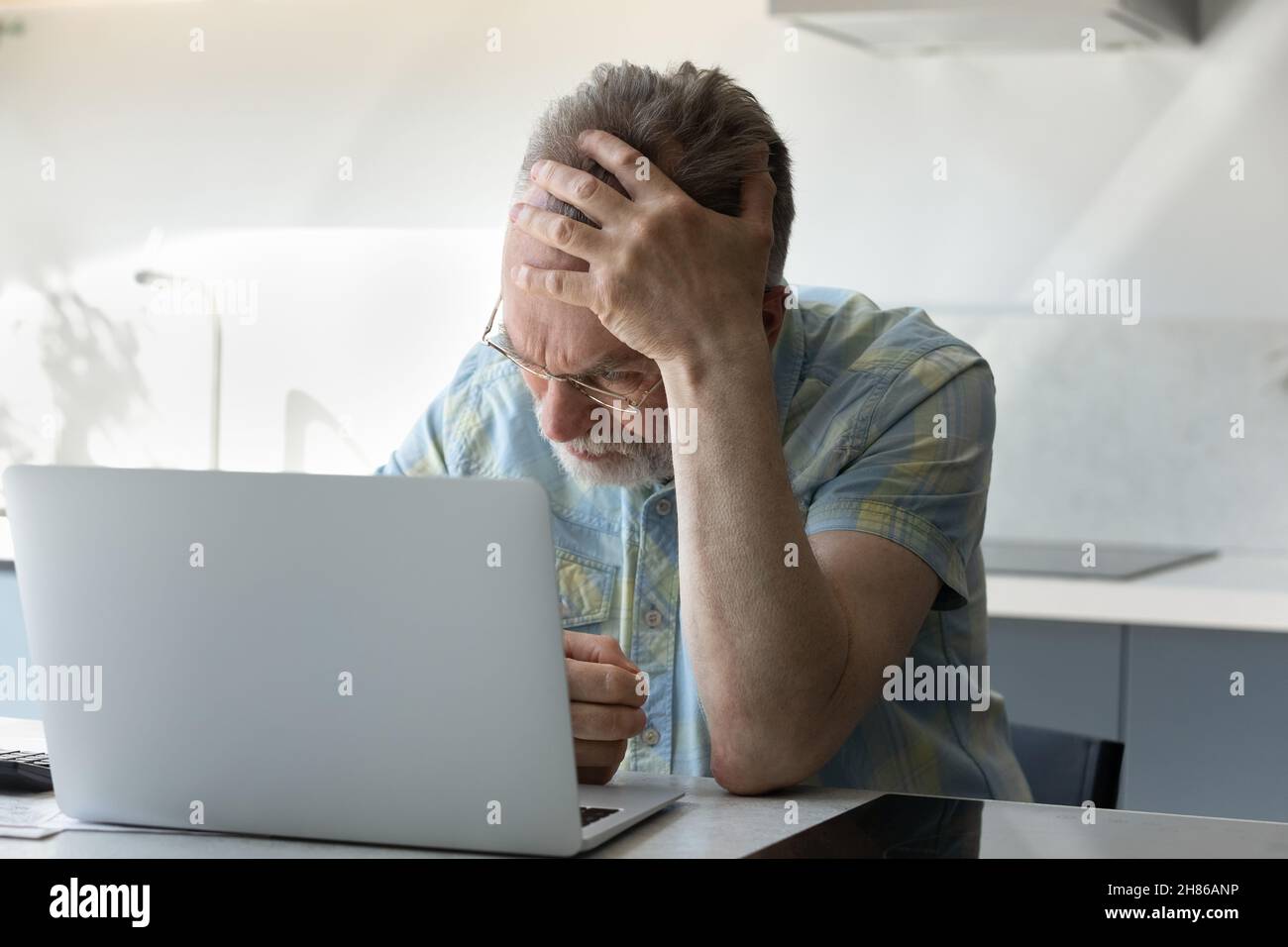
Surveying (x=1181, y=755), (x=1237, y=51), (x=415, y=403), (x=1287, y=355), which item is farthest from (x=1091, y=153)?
(x=415, y=403)

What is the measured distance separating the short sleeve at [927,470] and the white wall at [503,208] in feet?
4.70

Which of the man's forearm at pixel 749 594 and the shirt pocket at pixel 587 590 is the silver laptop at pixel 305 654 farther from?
the shirt pocket at pixel 587 590

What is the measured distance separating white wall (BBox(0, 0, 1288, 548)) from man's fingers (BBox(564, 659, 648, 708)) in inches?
73.5

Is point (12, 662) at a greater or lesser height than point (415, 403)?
lesser

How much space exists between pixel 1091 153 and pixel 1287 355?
47cm

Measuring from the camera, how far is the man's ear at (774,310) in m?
1.33

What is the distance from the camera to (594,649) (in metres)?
1.06

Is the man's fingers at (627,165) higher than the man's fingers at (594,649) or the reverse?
higher

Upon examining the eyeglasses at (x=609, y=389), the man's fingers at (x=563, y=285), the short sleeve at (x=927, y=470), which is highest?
the man's fingers at (x=563, y=285)

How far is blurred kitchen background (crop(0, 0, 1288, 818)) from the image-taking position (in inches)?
91.4

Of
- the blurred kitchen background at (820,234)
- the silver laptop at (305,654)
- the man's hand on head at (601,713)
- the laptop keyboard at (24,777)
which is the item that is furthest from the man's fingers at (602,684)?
the blurred kitchen background at (820,234)

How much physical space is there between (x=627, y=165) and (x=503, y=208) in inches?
75.6
